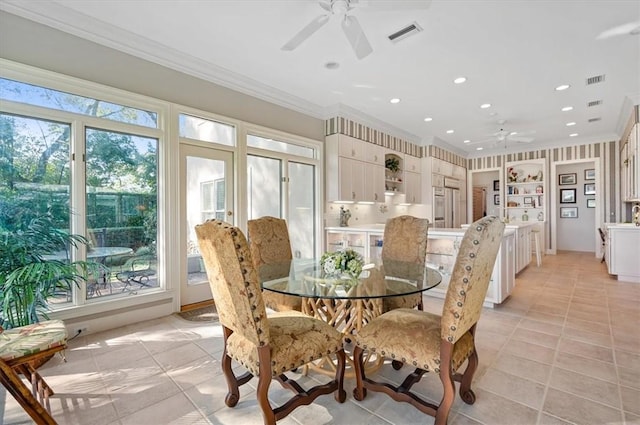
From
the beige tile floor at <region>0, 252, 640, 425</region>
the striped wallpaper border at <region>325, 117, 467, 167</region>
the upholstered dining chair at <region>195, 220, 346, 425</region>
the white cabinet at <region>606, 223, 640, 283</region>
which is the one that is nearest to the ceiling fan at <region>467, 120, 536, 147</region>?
the striped wallpaper border at <region>325, 117, 467, 167</region>

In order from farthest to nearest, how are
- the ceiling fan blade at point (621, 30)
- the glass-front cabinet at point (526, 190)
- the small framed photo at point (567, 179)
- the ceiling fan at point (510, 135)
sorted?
1. the small framed photo at point (567, 179)
2. the glass-front cabinet at point (526, 190)
3. the ceiling fan at point (510, 135)
4. the ceiling fan blade at point (621, 30)

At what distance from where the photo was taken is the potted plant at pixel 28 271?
2.13 m

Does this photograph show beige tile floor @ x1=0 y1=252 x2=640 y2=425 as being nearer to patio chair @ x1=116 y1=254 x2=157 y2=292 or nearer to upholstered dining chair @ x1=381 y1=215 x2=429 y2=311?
patio chair @ x1=116 y1=254 x2=157 y2=292

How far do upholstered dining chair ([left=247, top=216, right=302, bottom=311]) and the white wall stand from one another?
829 centimetres

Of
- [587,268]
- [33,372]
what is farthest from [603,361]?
[587,268]

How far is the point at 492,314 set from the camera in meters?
3.42

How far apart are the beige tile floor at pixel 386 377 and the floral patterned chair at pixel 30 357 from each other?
0.18 metres

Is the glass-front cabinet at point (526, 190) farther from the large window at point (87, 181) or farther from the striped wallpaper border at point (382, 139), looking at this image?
the large window at point (87, 181)

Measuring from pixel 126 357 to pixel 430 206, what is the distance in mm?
6549

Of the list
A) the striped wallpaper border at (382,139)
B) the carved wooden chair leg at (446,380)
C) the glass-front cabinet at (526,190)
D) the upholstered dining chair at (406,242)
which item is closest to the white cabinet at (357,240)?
the upholstered dining chair at (406,242)

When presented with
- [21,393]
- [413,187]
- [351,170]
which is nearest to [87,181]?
[21,393]

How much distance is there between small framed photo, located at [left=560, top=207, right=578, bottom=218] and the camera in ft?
27.6

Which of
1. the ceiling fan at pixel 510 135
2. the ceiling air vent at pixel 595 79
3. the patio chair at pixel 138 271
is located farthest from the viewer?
the ceiling fan at pixel 510 135

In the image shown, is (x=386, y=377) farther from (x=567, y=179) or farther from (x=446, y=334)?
(x=567, y=179)
